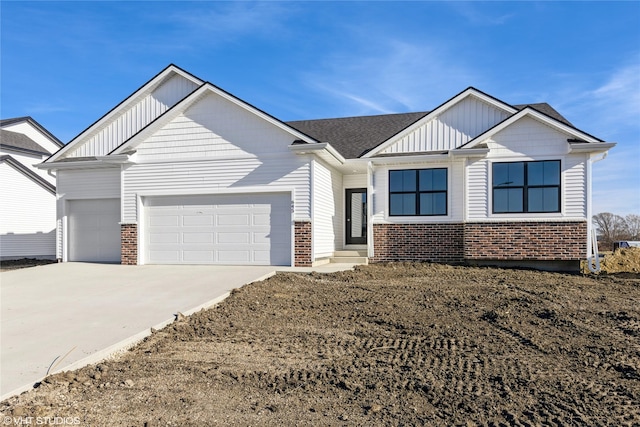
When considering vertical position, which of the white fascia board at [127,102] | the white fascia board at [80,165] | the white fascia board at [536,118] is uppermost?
the white fascia board at [127,102]

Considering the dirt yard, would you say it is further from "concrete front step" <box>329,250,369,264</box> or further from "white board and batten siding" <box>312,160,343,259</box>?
"concrete front step" <box>329,250,369,264</box>

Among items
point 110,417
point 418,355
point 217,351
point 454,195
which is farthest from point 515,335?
point 454,195

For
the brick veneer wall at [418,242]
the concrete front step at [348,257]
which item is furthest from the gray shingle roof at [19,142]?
the brick veneer wall at [418,242]

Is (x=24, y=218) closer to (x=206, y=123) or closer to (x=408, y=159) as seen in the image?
(x=206, y=123)

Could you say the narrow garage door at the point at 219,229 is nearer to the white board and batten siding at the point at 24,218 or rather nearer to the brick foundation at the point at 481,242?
the brick foundation at the point at 481,242

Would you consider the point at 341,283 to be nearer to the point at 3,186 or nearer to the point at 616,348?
the point at 616,348

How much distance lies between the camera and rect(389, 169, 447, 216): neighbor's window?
→ 14258 mm

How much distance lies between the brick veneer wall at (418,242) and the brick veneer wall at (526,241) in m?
0.43

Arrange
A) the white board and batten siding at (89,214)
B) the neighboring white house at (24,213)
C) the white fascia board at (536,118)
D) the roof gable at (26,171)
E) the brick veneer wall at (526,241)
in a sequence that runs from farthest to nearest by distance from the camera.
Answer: the roof gable at (26,171)
the neighboring white house at (24,213)
the white board and batten siding at (89,214)
the brick veneer wall at (526,241)
the white fascia board at (536,118)

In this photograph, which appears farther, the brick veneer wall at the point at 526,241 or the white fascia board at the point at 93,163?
the white fascia board at the point at 93,163

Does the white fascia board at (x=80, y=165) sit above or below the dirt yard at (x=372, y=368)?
above

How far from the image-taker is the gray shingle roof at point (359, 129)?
16.2 meters

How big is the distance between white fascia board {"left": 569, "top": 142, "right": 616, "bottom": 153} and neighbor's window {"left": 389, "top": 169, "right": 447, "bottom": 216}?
363 centimetres

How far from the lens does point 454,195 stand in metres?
14.0
